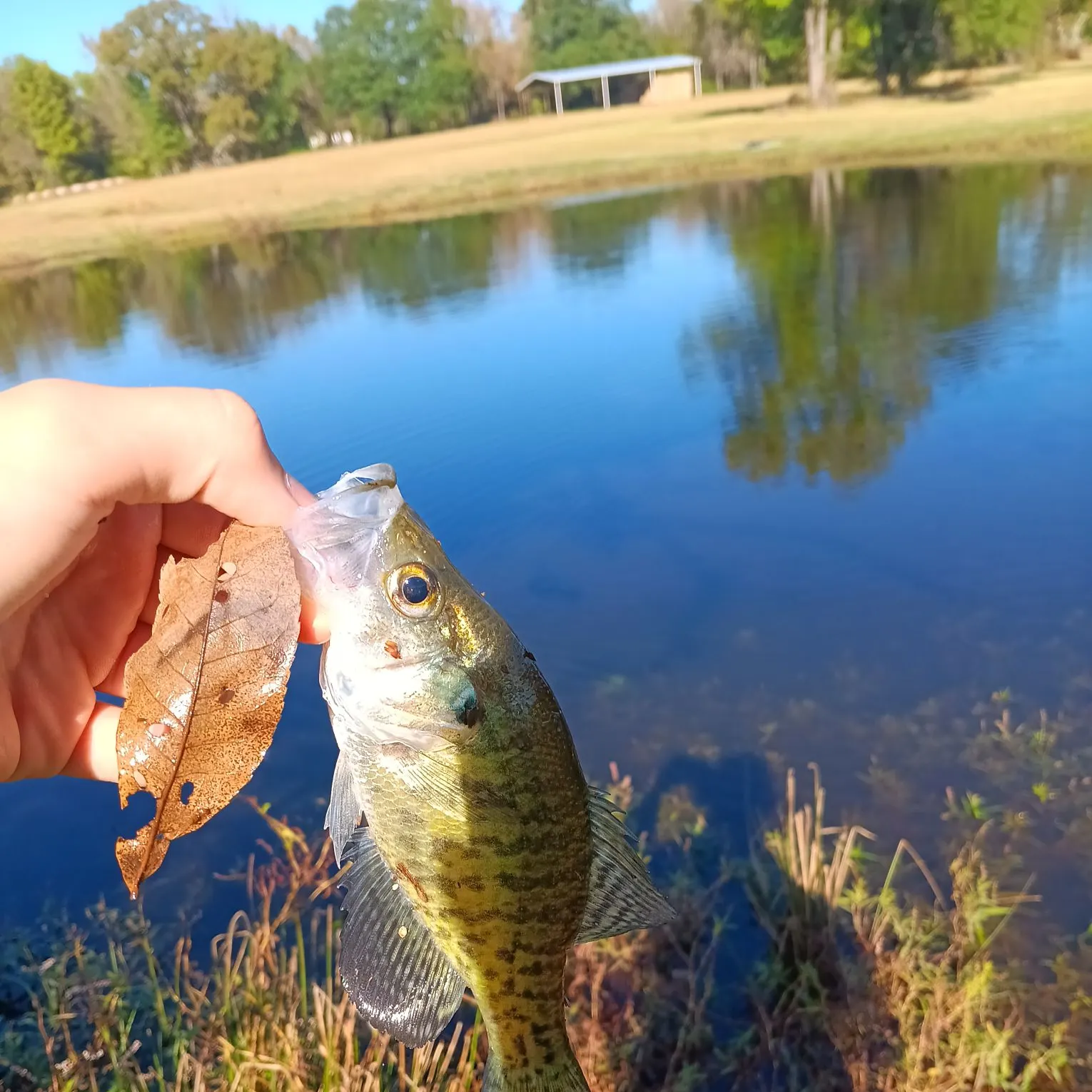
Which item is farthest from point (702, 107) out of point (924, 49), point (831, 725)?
point (831, 725)

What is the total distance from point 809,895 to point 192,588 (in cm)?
325

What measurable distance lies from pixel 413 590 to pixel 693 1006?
2729 mm

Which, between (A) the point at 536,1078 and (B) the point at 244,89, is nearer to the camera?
(A) the point at 536,1078

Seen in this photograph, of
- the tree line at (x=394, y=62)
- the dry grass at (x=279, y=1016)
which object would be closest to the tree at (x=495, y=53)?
the tree line at (x=394, y=62)

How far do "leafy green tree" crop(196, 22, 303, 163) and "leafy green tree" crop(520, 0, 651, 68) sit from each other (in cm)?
2250

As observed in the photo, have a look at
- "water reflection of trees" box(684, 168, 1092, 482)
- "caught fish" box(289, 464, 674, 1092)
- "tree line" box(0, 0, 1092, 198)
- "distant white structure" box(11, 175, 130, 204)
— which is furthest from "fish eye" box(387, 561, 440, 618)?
"distant white structure" box(11, 175, 130, 204)

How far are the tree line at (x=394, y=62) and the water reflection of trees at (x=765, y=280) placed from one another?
25.1 m

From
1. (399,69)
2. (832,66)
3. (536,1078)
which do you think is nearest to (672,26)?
(399,69)

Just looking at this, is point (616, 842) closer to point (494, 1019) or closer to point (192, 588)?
point (494, 1019)

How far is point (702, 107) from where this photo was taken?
54.4m

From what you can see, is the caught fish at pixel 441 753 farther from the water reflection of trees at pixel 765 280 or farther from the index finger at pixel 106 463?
the water reflection of trees at pixel 765 280

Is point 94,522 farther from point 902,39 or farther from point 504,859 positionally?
point 902,39

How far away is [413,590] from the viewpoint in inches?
72.1

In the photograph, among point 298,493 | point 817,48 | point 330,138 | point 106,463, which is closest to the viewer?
point 106,463
